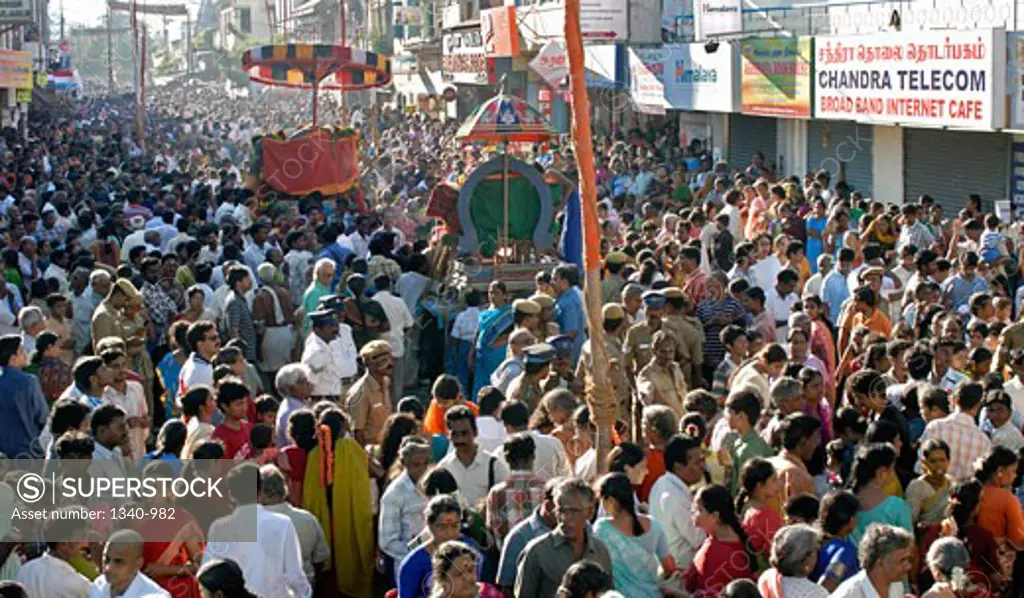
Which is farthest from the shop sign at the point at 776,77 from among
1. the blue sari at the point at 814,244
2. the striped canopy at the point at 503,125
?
the striped canopy at the point at 503,125

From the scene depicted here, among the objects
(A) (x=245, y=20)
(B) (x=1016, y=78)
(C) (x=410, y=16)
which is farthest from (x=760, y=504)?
(A) (x=245, y=20)

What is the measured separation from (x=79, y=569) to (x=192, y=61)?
108 metres

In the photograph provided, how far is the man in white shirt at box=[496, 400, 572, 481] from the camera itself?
7598 mm

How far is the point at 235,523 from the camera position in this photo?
268 inches

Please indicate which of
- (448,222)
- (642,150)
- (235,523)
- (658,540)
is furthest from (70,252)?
(642,150)

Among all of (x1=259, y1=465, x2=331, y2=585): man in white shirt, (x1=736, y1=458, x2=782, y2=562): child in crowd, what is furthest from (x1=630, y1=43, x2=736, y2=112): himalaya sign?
(x1=736, y1=458, x2=782, y2=562): child in crowd

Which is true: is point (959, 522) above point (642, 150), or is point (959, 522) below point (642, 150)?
below

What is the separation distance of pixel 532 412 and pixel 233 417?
1.81 m

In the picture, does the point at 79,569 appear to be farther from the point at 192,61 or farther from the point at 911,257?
the point at 192,61

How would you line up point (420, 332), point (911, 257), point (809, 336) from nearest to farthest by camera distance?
point (809, 336) → point (911, 257) → point (420, 332)

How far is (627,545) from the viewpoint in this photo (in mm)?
6402

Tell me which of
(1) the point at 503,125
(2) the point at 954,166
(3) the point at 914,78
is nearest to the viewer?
(1) the point at 503,125

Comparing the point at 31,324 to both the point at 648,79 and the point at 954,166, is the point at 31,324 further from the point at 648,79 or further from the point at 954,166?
the point at 648,79

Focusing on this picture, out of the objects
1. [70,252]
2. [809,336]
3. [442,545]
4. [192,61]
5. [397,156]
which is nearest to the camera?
[442,545]
